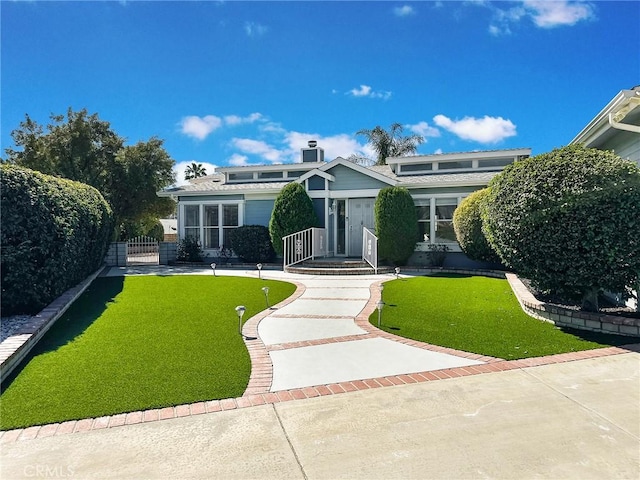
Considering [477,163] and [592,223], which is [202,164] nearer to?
[477,163]

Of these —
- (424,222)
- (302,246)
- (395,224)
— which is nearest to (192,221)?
(302,246)

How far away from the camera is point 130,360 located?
4.79 meters

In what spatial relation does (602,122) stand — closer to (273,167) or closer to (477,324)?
(477,324)

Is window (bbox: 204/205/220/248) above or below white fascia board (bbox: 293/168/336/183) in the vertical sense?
below

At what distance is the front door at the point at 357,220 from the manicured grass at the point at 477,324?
19.4 ft

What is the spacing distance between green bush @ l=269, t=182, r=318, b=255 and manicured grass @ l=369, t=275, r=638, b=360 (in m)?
5.83

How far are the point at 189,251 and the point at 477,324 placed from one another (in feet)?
44.8

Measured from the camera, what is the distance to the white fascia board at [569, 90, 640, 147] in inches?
228

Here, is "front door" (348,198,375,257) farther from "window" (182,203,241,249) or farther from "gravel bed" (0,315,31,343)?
"gravel bed" (0,315,31,343)

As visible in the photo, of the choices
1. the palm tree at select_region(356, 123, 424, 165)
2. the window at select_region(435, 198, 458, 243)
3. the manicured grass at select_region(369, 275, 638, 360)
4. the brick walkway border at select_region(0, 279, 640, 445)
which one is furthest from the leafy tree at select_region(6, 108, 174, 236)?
the brick walkway border at select_region(0, 279, 640, 445)

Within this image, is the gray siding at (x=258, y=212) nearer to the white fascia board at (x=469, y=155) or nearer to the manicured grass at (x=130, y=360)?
the white fascia board at (x=469, y=155)

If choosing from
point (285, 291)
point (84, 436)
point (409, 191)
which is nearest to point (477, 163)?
point (409, 191)

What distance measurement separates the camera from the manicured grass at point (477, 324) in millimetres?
5321

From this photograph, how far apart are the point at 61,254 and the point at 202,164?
50237 millimetres
